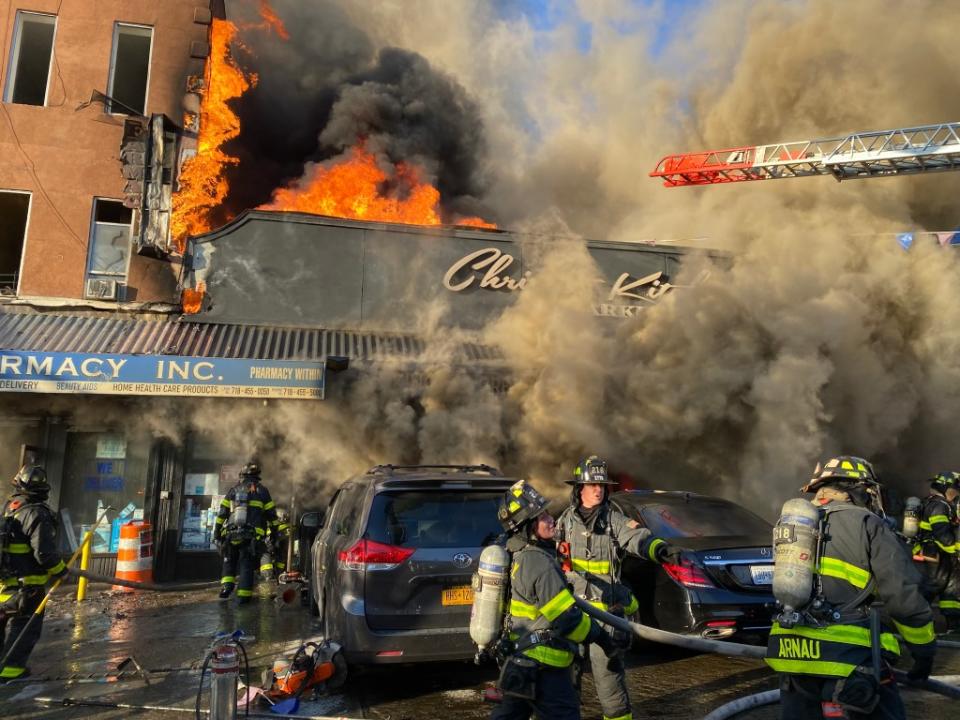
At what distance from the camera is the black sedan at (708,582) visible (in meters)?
5.46

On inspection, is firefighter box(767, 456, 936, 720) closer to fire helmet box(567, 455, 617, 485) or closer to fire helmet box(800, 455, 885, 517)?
fire helmet box(800, 455, 885, 517)

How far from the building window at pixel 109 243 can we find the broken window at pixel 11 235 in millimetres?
1383

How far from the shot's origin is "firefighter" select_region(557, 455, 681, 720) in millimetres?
4238

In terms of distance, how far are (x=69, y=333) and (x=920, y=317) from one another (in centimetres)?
1222

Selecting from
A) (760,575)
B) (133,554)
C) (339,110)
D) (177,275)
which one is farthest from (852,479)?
A: (339,110)

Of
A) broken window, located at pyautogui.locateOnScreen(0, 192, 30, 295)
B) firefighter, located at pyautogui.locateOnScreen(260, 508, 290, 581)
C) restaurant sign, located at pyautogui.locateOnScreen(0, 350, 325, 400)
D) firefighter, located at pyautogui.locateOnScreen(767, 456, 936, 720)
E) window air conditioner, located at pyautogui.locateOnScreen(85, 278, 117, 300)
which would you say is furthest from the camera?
broken window, located at pyautogui.locateOnScreen(0, 192, 30, 295)

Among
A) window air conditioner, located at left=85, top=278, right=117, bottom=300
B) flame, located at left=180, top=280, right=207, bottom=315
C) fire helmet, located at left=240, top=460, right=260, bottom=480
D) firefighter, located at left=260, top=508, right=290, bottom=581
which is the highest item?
window air conditioner, located at left=85, top=278, right=117, bottom=300

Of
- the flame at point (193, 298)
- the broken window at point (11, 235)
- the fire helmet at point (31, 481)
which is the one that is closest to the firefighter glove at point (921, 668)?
the fire helmet at point (31, 481)

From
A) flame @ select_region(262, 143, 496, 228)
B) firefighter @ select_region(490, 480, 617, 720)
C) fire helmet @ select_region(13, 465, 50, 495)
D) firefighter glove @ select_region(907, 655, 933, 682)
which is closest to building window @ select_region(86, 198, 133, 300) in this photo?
flame @ select_region(262, 143, 496, 228)

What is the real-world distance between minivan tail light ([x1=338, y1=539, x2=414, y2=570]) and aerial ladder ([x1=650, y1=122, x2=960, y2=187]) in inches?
675

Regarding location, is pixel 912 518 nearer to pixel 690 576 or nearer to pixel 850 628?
pixel 690 576

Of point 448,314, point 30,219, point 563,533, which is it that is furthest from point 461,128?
point 563,533

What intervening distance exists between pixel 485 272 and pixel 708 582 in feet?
24.8

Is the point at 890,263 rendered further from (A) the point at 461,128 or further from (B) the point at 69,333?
(A) the point at 461,128
